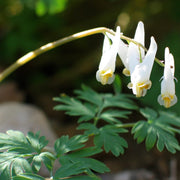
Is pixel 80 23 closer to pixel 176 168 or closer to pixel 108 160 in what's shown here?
pixel 108 160

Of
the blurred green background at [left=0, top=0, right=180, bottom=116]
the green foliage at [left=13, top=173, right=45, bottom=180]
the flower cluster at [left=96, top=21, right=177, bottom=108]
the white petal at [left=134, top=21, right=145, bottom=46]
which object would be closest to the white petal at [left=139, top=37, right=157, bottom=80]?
the flower cluster at [left=96, top=21, right=177, bottom=108]

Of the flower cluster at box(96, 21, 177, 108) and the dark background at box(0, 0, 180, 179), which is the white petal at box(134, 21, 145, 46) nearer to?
the flower cluster at box(96, 21, 177, 108)

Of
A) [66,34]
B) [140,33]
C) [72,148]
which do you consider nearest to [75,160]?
[72,148]

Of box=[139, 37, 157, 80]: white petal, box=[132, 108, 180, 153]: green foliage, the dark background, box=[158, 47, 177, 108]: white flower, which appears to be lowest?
box=[132, 108, 180, 153]: green foliage

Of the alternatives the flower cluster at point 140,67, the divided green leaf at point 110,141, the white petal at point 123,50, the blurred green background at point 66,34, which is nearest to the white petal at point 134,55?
the flower cluster at point 140,67

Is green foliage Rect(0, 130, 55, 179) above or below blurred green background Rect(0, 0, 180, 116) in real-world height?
below

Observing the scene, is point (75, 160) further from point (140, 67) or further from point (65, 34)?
point (65, 34)
